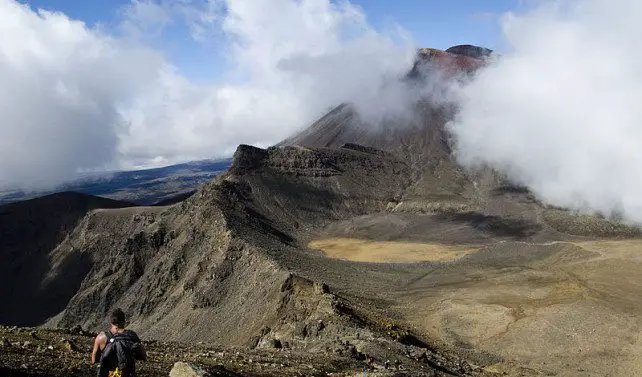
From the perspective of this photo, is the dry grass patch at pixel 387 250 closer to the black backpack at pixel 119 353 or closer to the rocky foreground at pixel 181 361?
the rocky foreground at pixel 181 361

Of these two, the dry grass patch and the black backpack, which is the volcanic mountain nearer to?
the dry grass patch

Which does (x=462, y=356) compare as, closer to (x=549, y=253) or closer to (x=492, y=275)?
(x=492, y=275)

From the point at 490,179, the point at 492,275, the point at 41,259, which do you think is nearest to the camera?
the point at 492,275

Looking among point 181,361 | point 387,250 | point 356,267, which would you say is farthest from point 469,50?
point 181,361

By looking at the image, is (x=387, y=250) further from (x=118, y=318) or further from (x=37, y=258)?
(x=118, y=318)

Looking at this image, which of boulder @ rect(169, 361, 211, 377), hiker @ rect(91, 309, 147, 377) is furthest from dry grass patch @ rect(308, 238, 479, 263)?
hiker @ rect(91, 309, 147, 377)

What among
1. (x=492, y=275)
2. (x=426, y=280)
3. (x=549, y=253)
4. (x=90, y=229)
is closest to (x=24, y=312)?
(x=90, y=229)
